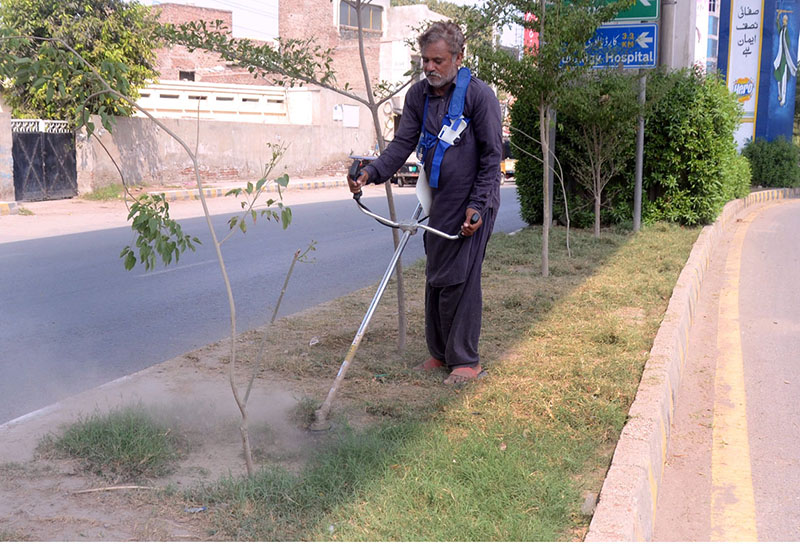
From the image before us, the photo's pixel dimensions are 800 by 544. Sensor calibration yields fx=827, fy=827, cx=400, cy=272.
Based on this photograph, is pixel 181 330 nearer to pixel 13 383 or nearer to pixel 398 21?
pixel 13 383

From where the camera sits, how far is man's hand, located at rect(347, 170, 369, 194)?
4195 mm

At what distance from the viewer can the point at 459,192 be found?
177 inches

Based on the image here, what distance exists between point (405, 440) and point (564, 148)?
9110mm

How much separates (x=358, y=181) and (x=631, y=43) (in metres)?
7.77

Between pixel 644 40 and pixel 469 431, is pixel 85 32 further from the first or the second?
pixel 469 431

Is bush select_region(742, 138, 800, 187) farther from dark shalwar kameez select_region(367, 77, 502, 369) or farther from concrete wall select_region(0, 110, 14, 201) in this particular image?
dark shalwar kameez select_region(367, 77, 502, 369)

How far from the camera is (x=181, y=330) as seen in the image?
260 inches

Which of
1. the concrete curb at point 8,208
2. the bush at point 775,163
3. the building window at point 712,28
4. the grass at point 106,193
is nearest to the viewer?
the concrete curb at point 8,208

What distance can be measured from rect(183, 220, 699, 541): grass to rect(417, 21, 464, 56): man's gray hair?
1.83m

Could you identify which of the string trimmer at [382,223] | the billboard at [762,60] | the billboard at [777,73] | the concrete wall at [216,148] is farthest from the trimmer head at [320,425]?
the billboard at [777,73]

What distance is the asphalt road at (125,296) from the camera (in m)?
5.54

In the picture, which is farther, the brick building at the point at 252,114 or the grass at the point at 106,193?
the brick building at the point at 252,114

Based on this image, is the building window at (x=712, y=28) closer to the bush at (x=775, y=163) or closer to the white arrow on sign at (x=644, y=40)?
the bush at (x=775, y=163)

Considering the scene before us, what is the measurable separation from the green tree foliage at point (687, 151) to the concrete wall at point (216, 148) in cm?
680
